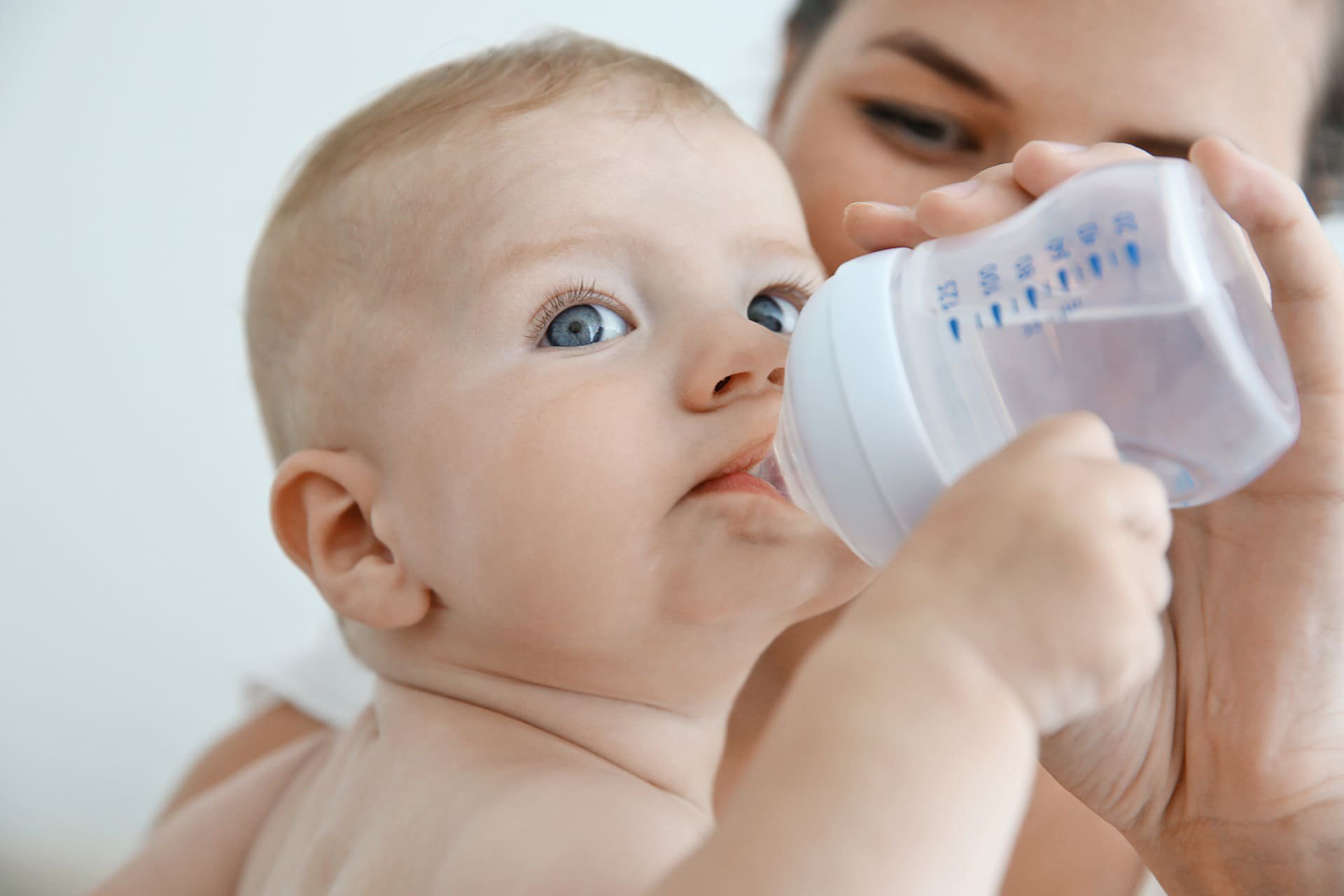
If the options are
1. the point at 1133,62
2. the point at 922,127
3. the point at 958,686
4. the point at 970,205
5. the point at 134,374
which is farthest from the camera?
the point at 134,374

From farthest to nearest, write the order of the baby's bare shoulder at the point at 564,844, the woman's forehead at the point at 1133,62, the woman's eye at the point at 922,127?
the woman's eye at the point at 922,127, the woman's forehead at the point at 1133,62, the baby's bare shoulder at the point at 564,844

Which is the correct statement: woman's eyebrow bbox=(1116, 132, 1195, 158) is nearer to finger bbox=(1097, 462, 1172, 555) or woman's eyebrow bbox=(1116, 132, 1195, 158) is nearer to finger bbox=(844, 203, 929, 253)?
finger bbox=(844, 203, 929, 253)

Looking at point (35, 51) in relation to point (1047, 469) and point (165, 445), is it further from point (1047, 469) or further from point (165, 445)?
point (1047, 469)

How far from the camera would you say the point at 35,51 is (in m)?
2.39

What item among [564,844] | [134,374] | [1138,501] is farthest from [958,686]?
[134,374]

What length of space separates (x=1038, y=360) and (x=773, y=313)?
0.38 m

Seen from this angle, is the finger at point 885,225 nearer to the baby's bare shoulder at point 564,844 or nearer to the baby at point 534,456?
the baby at point 534,456

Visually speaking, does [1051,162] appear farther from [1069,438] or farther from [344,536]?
[344,536]

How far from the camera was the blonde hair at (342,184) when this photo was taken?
1010 millimetres

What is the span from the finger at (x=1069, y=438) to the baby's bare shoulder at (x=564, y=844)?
346mm

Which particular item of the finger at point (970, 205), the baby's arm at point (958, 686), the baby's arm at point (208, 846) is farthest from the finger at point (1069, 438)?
the baby's arm at point (208, 846)

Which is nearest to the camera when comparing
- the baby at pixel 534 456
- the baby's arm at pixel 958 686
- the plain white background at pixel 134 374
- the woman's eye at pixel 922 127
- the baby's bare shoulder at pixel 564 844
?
the baby's arm at pixel 958 686

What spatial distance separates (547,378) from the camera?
2.94ft

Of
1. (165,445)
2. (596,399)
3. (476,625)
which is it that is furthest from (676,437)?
(165,445)
